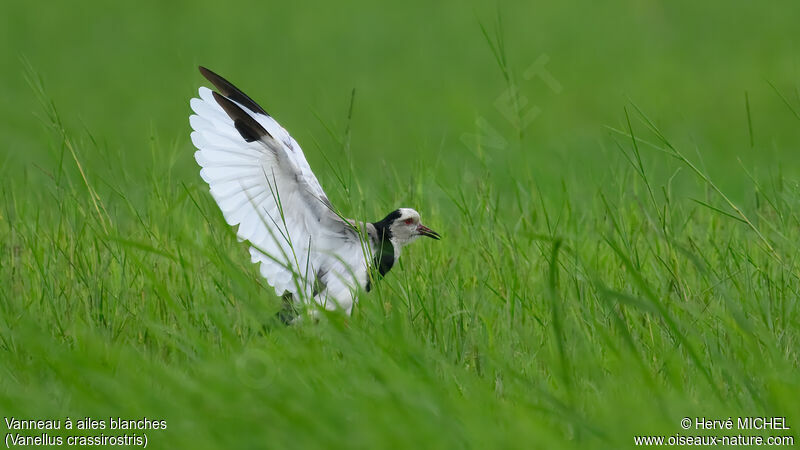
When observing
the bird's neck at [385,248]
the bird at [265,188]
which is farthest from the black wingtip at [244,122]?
the bird's neck at [385,248]

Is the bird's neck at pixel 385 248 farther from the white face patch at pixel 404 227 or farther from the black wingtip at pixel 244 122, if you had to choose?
the black wingtip at pixel 244 122

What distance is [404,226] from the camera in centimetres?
393

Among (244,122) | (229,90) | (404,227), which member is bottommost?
(404,227)

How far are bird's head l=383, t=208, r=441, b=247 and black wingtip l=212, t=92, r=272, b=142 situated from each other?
738mm

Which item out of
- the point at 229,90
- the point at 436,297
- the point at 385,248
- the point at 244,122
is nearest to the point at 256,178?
the point at 244,122

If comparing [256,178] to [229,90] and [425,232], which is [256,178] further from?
[425,232]

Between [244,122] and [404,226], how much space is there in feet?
2.89

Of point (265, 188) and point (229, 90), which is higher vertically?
point (229, 90)

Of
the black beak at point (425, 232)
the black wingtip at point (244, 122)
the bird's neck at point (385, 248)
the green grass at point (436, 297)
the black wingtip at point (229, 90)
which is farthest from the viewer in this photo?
the black beak at point (425, 232)

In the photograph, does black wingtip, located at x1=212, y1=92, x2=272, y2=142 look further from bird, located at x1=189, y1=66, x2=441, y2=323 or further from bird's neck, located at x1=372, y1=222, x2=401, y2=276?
bird's neck, located at x1=372, y1=222, x2=401, y2=276

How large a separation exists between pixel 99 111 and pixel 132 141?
2.97 ft

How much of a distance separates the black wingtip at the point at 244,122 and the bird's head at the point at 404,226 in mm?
738

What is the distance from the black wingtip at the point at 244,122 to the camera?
3.42m

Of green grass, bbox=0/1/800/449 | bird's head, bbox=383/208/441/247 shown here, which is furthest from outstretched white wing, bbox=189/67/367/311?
bird's head, bbox=383/208/441/247
